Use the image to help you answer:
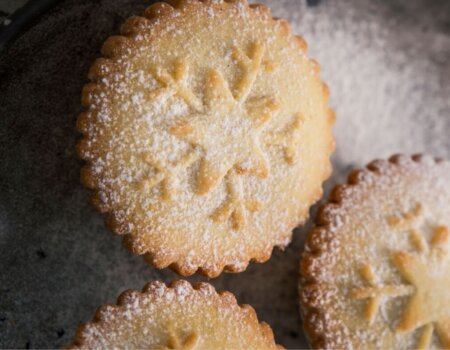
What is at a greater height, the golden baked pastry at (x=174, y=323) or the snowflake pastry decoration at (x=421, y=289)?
the golden baked pastry at (x=174, y=323)

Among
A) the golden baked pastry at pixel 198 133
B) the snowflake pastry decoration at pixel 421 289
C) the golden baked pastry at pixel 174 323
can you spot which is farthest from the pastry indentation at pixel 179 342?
the snowflake pastry decoration at pixel 421 289

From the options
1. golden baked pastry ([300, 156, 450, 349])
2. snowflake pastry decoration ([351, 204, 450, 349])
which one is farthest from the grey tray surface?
snowflake pastry decoration ([351, 204, 450, 349])

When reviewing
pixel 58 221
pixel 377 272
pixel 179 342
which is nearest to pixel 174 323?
pixel 179 342

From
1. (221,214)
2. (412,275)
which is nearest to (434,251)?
(412,275)

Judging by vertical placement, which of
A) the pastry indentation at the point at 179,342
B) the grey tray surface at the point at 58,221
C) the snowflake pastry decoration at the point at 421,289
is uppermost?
the grey tray surface at the point at 58,221

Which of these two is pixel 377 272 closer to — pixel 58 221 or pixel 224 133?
pixel 224 133

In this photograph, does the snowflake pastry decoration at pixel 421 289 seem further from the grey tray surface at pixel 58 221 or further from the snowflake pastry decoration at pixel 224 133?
the snowflake pastry decoration at pixel 224 133

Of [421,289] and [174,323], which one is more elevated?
[174,323]
